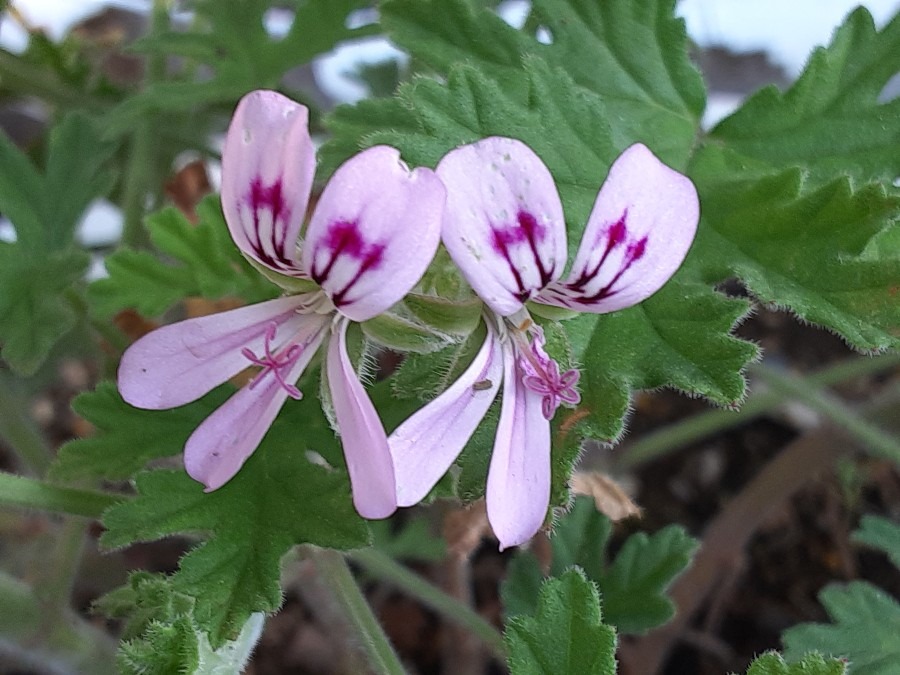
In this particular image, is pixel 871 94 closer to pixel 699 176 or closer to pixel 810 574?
pixel 699 176

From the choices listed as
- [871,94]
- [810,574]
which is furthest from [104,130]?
[810,574]

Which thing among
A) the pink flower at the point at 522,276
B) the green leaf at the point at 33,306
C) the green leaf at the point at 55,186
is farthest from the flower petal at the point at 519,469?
the green leaf at the point at 55,186

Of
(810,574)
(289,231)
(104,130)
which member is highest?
(289,231)

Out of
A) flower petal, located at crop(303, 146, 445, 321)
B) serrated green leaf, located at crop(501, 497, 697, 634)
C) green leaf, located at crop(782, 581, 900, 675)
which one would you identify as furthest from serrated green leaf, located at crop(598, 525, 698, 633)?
flower petal, located at crop(303, 146, 445, 321)

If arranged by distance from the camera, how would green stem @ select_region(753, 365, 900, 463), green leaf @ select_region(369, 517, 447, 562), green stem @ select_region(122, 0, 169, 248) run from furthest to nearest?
green leaf @ select_region(369, 517, 447, 562)
green stem @ select_region(122, 0, 169, 248)
green stem @ select_region(753, 365, 900, 463)

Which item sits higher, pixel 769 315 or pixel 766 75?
pixel 766 75

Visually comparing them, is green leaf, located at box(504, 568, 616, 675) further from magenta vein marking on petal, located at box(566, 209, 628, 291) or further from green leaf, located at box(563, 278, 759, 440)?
magenta vein marking on petal, located at box(566, 209, 628, 291)

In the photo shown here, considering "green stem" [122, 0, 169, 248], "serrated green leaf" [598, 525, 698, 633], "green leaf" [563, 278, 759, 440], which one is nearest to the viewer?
"green leaf" [563, 278, 759, 440]
